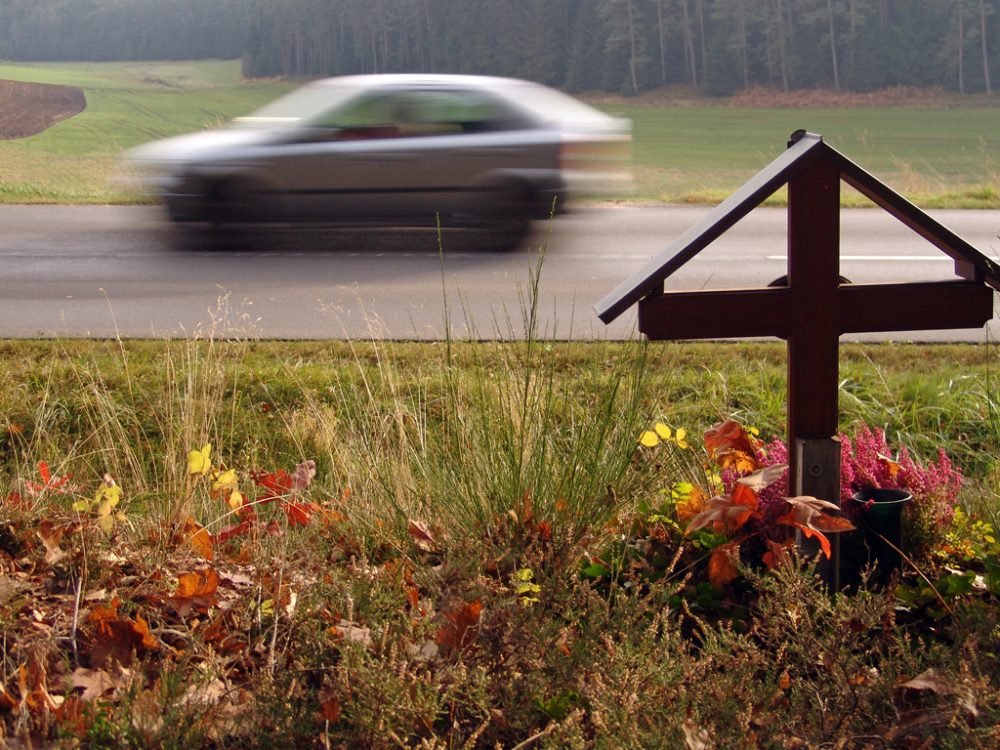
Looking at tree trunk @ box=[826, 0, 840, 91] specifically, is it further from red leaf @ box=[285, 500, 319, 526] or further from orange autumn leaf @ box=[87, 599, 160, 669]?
orange autumn leaf @ box=[87, 599, 160, 669]

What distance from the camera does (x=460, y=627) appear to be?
2.63 m

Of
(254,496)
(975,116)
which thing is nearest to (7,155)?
(254,496)

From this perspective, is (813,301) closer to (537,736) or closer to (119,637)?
(537,736)

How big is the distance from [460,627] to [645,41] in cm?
8403

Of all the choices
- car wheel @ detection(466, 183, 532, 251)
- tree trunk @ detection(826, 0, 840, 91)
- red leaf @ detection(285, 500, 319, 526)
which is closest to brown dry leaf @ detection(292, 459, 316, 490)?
red leaf @ detection(285, 500, 319, 526)

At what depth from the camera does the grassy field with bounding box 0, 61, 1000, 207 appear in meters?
21.6

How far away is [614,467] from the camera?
11.1 ft

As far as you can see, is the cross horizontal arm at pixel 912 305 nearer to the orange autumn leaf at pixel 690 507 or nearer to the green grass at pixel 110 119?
the orange autumn leaf at pixel 690 507

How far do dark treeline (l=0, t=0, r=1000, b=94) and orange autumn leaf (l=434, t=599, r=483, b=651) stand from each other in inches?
3072

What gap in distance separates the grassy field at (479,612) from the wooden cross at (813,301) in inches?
11.8

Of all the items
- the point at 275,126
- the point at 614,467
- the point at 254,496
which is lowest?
the point at 254,496

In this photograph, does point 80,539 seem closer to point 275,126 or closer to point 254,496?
point 254,496

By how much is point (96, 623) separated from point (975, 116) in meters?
67.8

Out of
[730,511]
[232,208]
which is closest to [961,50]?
[232,208]
